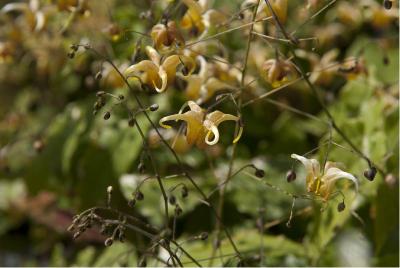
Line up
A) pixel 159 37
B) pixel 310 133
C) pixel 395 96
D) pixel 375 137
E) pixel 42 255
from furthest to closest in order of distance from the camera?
pixel 42 255 < pixel 310 133 < pixel 395 96 < pixel 375 137 < pixel 159 37

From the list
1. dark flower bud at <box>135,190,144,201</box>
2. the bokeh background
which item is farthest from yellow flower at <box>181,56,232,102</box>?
dark flower bud at <box>135,190,144,201</box>

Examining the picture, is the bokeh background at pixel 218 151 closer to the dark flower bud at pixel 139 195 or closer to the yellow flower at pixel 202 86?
the yellow flower at pixel 202 86

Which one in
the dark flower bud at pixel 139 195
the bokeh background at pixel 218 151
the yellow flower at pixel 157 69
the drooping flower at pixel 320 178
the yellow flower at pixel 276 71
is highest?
the yellow flower at pixel 157 69

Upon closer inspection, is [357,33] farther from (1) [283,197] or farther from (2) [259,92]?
(1) [283,197]

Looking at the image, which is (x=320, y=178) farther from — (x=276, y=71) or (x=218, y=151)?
(x=218, y=151)

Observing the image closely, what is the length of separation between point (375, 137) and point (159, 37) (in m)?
0.64

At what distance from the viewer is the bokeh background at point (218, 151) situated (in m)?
1.66

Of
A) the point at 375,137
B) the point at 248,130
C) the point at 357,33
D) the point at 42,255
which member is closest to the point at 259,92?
the point at 248,130

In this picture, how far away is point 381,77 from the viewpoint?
7.06 ft

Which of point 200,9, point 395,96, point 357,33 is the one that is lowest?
point 357,33

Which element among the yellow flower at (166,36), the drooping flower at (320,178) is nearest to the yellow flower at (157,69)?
the yellow flower at (166,36)

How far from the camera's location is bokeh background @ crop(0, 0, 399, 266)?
1.66 meters

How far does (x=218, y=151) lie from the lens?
211 centimetres

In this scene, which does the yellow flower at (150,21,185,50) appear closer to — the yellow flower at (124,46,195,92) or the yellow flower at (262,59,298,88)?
the yellow flower at (124,46,195,92)
